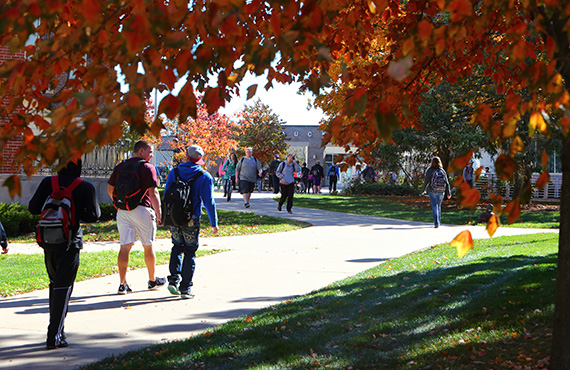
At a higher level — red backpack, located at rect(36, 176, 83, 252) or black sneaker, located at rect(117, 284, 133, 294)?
red backpack, located at rect(36, 176, 83, 252)

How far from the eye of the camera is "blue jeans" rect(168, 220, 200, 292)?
739 centimetres

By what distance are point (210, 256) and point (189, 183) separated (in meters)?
3.42

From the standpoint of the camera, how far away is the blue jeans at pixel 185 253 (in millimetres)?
7391

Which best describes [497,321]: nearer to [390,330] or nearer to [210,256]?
[390,330]

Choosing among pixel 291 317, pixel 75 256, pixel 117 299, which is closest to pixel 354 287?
pixel 291 317

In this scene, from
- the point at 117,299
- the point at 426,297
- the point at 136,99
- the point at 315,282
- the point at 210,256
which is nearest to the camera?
the point at 136,99

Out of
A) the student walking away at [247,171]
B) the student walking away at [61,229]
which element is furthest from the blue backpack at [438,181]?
the student walking away at [61,229]

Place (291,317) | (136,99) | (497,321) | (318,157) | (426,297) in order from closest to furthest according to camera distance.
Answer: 1. (136,99)
2. (497,321)
3. (291,317)
4. (426,297)
5. (318,157)

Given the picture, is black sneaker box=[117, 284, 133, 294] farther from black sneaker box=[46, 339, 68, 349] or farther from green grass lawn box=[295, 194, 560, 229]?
green grass lawn box=[295, 194, 560, 229]

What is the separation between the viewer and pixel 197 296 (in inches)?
295

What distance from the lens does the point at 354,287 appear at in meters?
7.64

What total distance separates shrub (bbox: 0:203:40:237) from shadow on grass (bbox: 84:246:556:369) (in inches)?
328

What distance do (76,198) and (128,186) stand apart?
155 centimetres

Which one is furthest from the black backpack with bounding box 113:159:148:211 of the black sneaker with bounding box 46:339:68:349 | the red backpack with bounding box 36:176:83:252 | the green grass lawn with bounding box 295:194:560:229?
the green grass lawn with bounding box 295:194:560:229
